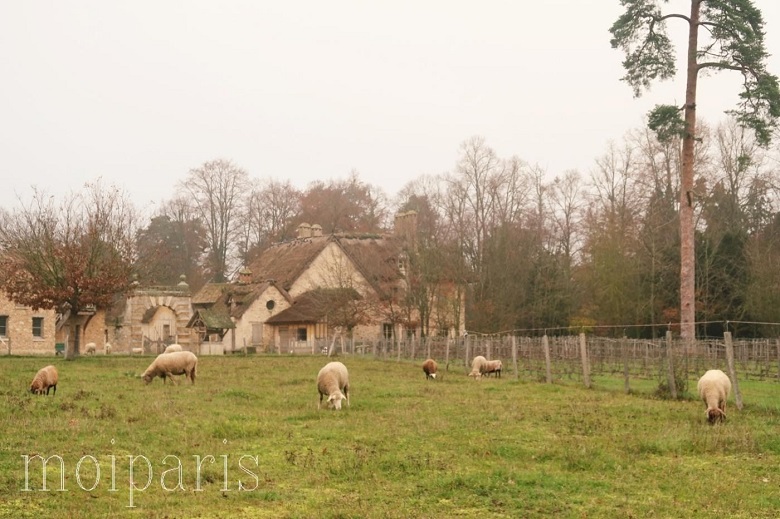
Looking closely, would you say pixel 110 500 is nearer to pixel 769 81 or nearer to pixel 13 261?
pixel 769 81

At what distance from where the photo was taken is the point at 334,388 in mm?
17922

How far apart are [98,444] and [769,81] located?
23493 millimetres

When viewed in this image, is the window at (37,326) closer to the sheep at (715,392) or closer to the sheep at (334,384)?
the sheep at (334,384)

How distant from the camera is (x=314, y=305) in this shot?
187 feet

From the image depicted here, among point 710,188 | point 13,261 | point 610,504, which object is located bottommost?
point 610,504

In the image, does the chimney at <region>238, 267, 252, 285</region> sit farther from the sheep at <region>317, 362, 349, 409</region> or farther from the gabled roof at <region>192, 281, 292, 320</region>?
the sheep at <region>317, 362, 349, 409</region>

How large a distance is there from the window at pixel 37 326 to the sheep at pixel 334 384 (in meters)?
38.7

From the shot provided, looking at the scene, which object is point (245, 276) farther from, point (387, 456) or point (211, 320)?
point (387, 456)

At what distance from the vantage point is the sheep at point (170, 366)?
2367 centimetres

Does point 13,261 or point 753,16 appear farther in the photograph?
point 13,261

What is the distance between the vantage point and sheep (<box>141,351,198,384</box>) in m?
23.7

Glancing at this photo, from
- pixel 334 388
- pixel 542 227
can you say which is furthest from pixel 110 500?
pixel 542 227

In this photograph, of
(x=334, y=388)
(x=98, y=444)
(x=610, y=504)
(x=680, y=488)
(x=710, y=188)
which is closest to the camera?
(x=610, y=504)

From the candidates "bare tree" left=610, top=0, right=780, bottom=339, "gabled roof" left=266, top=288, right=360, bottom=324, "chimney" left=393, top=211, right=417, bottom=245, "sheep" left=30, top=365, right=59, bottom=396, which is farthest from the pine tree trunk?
"gabled roof" left=266, top=288, right=360, bottom=324
